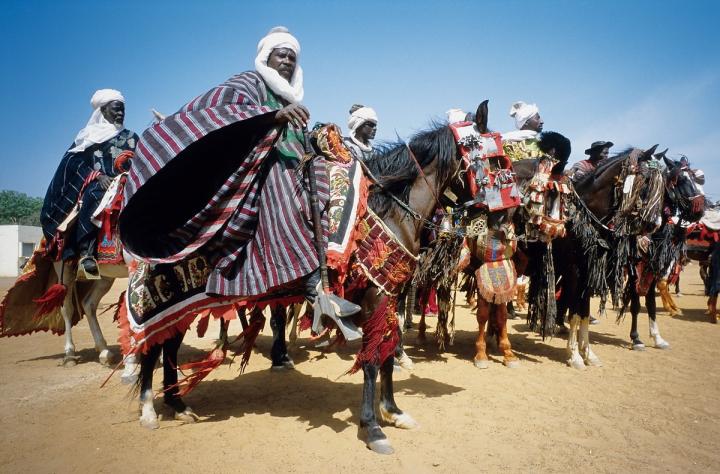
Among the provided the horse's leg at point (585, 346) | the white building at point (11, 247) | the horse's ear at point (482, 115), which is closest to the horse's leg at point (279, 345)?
the horse's ear at point (482, 115)

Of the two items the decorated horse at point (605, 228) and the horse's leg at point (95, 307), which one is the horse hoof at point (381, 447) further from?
the horse's leg at point (95, 307)

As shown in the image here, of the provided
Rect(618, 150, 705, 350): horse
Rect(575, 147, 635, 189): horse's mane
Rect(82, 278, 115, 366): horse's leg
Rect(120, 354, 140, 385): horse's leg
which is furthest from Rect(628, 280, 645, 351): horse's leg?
Rect(82, 278, 115, 366): horse's leg

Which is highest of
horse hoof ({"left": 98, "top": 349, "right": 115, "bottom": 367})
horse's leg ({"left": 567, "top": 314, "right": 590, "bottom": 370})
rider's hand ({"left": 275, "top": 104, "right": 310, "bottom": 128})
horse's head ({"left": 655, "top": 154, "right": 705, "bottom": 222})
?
horse's head ({"left": 655, "top": 154, "right": 705, "bottom": 222})

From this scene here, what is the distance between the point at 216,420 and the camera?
152 inches

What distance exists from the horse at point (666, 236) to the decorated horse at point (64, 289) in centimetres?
736

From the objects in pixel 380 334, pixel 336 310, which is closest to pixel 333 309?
pixel 336 310

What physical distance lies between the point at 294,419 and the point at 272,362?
1.93 m

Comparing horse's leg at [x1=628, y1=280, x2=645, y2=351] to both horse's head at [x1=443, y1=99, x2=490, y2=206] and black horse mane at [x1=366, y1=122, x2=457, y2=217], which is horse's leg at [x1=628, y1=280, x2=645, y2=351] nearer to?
horse's head at [x1=443, y1=99, x2=490, y2=206]

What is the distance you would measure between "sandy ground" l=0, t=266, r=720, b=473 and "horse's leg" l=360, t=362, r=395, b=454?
7 cm

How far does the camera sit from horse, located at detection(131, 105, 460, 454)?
3.36m

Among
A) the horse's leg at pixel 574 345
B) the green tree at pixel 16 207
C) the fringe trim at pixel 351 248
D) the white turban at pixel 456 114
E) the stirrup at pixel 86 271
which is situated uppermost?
the green tree at pixel 16 207

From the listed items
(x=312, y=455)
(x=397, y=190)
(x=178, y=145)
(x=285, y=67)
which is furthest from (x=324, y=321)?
(x=285, y=67)

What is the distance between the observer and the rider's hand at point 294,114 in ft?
9.54

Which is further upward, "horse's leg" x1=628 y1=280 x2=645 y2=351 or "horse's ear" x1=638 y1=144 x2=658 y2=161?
"horse's ear" x1=638 y1=144 x2=658 y2=161
